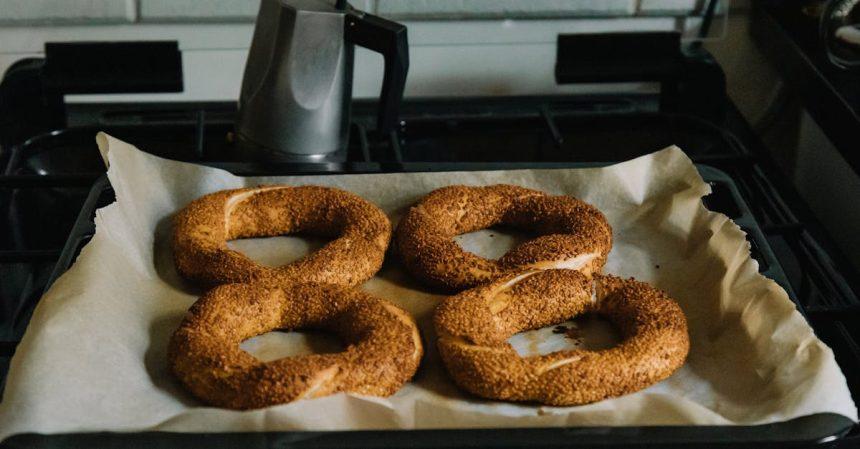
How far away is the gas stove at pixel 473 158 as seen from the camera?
1.25 meters

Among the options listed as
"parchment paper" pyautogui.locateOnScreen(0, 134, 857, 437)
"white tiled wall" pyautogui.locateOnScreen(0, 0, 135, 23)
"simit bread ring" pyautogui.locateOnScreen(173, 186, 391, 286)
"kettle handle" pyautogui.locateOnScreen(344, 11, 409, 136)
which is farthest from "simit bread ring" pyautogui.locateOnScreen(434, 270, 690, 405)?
"white tiled wall" pyautogui.locateOnScreen(0, 0, 135, 23)

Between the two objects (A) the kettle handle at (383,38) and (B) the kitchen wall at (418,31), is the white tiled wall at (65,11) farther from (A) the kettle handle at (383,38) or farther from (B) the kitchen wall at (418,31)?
(A) the kettle handle at (383,38)

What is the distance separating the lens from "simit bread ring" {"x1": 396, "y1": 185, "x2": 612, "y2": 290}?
1.24 metres

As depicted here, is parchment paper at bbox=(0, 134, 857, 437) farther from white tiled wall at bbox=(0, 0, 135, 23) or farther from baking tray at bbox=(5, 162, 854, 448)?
white tiled wall at bbox=(0, 0, 135, 23)

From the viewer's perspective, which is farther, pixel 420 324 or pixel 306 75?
pixel 306 75

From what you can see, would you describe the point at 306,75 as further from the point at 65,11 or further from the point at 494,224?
the point at 65,11

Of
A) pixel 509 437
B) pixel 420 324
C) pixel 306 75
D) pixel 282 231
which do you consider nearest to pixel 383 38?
pixel 306 75

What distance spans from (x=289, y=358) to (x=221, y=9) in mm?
888

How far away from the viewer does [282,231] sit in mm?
1347

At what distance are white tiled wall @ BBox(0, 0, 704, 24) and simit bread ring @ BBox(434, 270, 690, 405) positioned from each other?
697mm

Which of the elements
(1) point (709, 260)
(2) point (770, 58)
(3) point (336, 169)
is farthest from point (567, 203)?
(2) point (770, 58)

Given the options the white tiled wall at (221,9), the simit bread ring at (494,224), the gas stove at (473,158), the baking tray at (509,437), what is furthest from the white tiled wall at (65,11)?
the baking tray at (509,437)

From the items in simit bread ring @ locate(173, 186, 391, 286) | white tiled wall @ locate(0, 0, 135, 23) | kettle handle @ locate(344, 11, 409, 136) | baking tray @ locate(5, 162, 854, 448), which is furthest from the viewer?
white tiled wall @ locate(0, 0, 135, 23)

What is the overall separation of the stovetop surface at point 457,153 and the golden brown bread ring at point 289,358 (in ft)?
0.80
